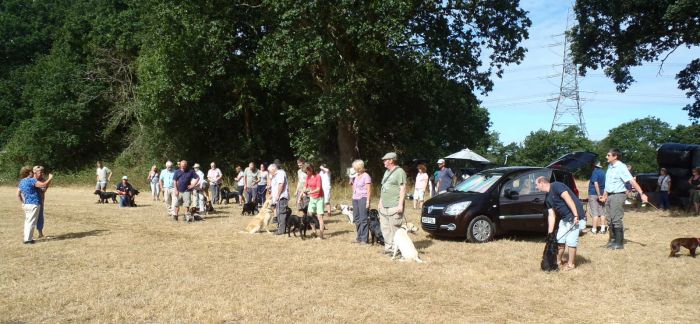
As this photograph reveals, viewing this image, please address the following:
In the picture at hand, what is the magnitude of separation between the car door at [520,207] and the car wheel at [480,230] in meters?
0.29

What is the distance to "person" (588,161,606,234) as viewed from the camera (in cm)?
1208

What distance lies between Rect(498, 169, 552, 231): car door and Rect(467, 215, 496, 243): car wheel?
287 mm

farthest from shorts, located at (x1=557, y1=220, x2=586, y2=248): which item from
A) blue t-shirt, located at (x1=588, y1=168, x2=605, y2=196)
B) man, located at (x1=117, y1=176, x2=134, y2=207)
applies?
man, located at (x1=117, y1=176, x2=134, y2=207)

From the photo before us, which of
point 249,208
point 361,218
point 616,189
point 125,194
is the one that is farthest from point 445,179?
point 125,194

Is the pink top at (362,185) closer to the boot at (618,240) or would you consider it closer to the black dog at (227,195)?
the boot at (618,240)

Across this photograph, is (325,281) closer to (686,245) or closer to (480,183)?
(480,183)

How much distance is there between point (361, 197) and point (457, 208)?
1946 mm

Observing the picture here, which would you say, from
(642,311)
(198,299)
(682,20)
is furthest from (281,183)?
(682,20)

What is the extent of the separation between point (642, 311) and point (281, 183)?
25.1 ft

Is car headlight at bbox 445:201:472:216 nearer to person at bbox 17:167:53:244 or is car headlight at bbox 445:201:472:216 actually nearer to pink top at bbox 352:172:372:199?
pink top at bbox 352:172:372:199

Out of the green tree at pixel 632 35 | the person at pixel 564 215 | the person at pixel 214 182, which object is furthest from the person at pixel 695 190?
the person at pixel 214 182

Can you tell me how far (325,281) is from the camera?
7.64 metres

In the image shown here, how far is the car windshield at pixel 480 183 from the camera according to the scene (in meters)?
11.2

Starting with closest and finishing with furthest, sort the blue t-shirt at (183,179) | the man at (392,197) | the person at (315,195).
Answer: the man at (392,197) → the person at (315,195) → the blue t-shirt at (183,179)
